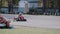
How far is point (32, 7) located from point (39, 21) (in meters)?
0.26

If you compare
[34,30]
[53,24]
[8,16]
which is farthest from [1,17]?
[53,24]

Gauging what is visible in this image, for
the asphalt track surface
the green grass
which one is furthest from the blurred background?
the green grass

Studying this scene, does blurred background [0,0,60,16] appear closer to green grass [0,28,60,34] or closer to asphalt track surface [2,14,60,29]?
asphalt track surface [2,14,60,29]

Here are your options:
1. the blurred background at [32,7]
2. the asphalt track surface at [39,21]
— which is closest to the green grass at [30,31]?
the asphalt track surface at [39,21]

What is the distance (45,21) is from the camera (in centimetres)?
337

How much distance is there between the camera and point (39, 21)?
338cm

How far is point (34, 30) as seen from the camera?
3.37 metres

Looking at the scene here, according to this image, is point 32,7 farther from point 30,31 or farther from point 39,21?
point 30,31

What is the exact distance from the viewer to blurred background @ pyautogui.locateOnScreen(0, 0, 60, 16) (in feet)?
11.2

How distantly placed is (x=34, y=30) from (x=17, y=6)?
0.49m

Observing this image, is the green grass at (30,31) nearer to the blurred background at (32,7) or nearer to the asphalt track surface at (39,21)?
the asphalt track surface at (39,21)

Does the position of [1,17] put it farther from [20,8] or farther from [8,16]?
[20,8]

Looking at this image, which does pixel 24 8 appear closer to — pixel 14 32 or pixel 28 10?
pixel 28 10

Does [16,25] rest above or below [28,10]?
below
